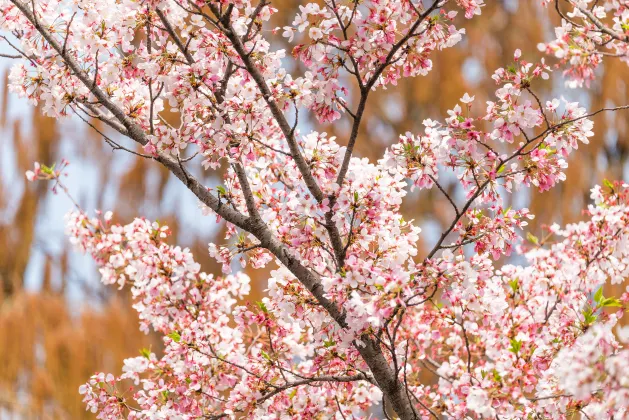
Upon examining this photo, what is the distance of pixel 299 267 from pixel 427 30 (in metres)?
0.63

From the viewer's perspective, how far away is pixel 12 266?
5969mm

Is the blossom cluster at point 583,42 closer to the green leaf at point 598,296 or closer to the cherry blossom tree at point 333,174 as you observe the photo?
the cherry blossom tree at point 333,174

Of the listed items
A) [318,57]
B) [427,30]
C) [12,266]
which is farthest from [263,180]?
[12,266]

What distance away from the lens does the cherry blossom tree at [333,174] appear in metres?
1.44

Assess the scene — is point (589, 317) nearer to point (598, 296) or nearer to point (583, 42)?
point (598, 296)

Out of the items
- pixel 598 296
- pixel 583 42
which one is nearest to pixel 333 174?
pixel 583 42

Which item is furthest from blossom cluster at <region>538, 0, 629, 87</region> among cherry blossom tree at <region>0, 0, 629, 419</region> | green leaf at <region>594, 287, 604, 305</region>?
green leaf at <region>594, 287, 604, 305</region>

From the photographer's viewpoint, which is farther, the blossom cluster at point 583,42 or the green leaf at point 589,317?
the green leaf at point 589,317

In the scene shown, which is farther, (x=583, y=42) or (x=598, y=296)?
(x=598, y=296)

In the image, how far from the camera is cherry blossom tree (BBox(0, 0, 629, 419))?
1.44 meters

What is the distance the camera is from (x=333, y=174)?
1.57m

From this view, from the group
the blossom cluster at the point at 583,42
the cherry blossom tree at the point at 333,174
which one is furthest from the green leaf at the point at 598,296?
the blossom cluster at the point at 583,42

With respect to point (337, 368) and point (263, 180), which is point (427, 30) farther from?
point (337, 368)

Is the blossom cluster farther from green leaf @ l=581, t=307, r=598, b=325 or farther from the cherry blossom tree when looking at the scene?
green leaf @ l=581, t=307, r=598, b=325
